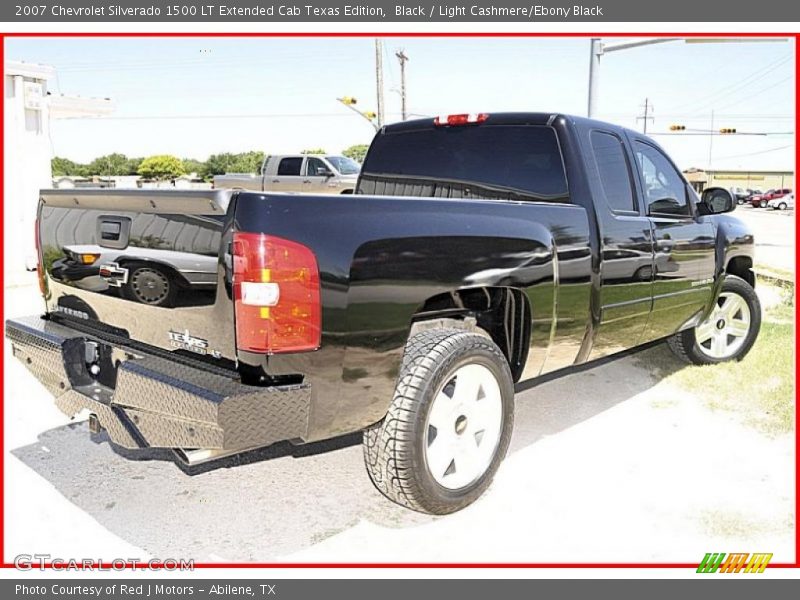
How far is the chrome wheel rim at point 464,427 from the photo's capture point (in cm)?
349

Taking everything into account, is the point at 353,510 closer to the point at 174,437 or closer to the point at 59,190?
the point at 174,437

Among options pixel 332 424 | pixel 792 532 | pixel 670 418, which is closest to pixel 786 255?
pixel 670 418

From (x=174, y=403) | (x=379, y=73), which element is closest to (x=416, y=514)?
(x=174, y=403)

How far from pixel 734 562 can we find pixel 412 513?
1.51 m

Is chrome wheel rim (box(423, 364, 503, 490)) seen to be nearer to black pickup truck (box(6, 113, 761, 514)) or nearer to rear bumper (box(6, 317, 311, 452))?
black pickup truck (box(6, 113, 761, 514))

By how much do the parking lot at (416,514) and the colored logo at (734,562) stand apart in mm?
49

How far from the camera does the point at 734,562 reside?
129 inches

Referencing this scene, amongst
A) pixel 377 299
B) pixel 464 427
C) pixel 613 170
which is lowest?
pixel 464 427

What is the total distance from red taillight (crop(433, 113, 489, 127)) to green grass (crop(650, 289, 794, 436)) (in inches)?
108

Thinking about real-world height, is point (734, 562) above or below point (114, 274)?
below

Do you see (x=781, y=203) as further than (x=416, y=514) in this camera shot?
Yes

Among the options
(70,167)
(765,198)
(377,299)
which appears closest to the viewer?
(377,299)

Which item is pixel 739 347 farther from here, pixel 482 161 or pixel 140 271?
pixel 140 271

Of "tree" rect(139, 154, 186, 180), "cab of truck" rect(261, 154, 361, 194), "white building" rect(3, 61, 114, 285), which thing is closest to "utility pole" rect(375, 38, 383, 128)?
"cab of truck" rect(261, 154, 361, 194)
